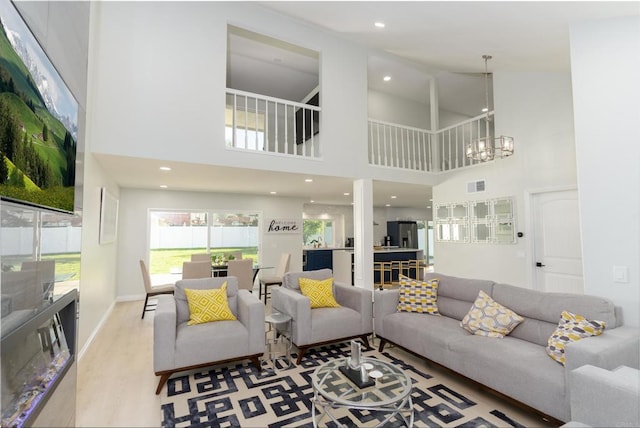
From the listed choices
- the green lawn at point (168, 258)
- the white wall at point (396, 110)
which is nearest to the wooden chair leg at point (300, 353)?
the green lawn at point (168, 258)

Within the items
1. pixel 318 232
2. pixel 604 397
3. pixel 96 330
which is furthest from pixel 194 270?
pixel 318 232

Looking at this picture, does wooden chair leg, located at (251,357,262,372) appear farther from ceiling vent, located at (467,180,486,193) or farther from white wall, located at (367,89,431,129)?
white wall, located at (367,89,431,129)

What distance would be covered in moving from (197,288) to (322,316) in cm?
142

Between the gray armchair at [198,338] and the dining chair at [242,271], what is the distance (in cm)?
195

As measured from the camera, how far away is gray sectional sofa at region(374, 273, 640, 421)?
2.04 m

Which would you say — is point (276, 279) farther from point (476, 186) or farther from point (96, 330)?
point (476, 186)

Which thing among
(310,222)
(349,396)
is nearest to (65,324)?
(349,396)

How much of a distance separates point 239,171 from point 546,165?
4482mm

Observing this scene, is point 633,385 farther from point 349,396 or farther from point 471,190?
point 471,190

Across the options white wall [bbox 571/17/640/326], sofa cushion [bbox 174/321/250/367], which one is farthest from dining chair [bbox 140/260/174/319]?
white wall [bbox 571/17/640/326]

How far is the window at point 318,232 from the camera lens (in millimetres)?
10398

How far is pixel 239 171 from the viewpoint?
450 centimetres

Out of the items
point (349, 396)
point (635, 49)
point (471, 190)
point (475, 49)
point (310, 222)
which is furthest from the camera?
point (310, 222)

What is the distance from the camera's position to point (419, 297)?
3.57 m
